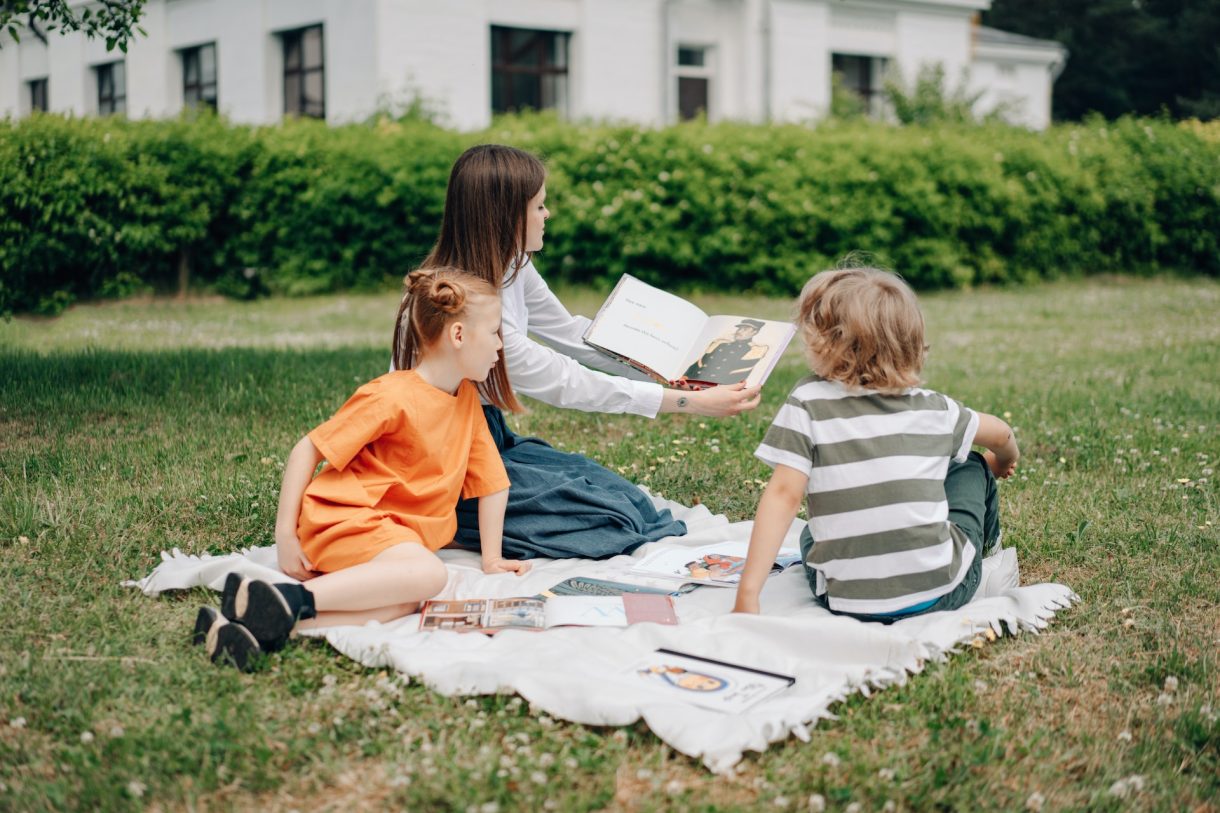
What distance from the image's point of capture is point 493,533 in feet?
13.1

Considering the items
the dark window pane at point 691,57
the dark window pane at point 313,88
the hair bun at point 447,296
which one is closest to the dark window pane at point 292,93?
the dark window pane at point 313,88

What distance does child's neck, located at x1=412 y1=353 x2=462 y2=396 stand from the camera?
146 inches

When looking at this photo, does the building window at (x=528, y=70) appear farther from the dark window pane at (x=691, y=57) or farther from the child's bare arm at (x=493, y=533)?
the child's bare arm at (x=493, y=533)

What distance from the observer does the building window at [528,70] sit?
57.6 feet

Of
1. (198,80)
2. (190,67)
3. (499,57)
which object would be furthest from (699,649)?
(190,67)

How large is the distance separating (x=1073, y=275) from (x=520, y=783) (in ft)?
49.5

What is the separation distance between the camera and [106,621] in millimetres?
3381

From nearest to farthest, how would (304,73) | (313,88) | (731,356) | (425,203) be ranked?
(731,356) → (425,203) → (313,88) → (304,73)

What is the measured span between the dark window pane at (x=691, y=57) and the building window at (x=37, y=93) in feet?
39.7

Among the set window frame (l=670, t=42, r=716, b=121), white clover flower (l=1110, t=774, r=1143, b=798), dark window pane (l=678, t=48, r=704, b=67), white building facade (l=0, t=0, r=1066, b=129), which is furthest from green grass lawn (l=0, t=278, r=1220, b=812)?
dark window pane (l=678, t=48, r=704, b=67)

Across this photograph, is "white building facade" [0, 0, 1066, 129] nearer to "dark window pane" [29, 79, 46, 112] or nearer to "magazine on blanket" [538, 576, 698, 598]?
"dark window pane" [29, 79, 46, 112]

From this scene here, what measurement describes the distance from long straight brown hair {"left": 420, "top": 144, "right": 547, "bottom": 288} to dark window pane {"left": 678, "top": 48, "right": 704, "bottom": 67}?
54.7 ft

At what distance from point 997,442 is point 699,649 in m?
1.15

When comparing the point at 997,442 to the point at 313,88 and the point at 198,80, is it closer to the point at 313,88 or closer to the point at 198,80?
the point at 313,88
